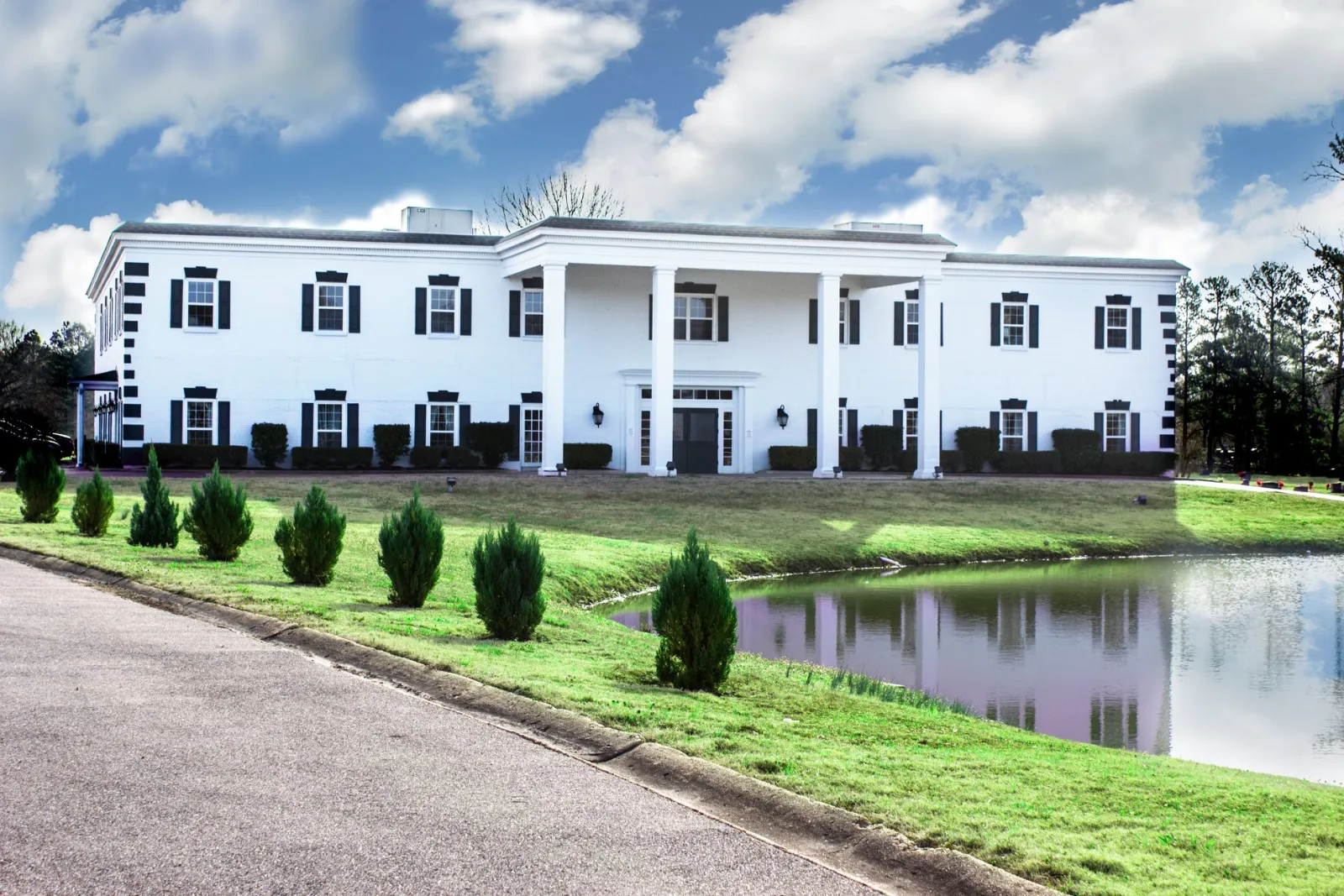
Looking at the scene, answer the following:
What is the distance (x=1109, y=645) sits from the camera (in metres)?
16.5

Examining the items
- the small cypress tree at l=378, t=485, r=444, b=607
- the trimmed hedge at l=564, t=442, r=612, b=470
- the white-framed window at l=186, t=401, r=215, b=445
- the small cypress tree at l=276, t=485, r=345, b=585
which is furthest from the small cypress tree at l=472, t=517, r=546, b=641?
the white-framed window at l=186, t=401, r=215, b=445

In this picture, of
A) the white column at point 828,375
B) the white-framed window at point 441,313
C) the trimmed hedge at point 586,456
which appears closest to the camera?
the white column at point 828,375

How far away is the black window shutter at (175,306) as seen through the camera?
36.0 meters

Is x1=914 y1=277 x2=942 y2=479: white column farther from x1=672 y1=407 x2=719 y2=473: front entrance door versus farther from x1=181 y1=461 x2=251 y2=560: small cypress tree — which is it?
x1=181 y1=461 x2=251 y2=560: small cypress tree

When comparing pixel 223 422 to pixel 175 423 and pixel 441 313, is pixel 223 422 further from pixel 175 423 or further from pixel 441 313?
pixel 441 313

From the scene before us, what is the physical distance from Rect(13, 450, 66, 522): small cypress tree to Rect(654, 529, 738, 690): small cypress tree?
48.0 ft

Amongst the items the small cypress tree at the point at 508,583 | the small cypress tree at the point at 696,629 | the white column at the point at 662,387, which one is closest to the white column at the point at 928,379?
the white column at the point at 662,387

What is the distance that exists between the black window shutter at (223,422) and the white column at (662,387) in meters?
11.7

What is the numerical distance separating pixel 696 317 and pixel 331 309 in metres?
10.5

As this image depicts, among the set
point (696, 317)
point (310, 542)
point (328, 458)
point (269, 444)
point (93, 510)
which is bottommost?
point (310, 542)

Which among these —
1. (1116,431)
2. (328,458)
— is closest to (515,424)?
(328,458)

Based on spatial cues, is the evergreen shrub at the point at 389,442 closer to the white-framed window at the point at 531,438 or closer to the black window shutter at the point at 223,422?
the white-framed window at the point at 531,438

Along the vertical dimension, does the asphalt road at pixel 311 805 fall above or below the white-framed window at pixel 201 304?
below

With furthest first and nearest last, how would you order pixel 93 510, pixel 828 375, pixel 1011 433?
pixel 1011 433
pixel 828 375
pixel 93 510
